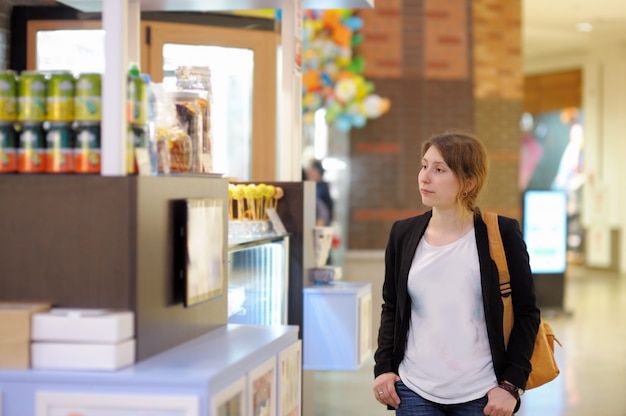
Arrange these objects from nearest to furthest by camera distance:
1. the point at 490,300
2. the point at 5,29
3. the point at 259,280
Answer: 1. the point at 490,300
2. the point at 259,280
3. the point at 5,29

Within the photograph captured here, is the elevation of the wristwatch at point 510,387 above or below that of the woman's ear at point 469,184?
below

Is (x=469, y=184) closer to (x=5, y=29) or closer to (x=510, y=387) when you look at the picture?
(x=510, y=387)

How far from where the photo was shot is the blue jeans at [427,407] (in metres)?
2.78

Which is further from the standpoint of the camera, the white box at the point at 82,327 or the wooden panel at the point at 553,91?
the wooden panel at the point at 553,91

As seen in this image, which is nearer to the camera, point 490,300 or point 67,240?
point 67,240

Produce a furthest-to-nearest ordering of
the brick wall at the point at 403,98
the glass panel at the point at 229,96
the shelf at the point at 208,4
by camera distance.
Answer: the brick wall at the point at 403,98 < the glass panel at the point at 229,96 < the shelf at the point at 208,4

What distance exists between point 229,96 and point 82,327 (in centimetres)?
455

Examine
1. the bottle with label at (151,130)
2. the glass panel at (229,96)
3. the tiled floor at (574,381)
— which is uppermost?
the glass panel at (229,96)

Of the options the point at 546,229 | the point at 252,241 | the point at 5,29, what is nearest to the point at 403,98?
the point at 546,229

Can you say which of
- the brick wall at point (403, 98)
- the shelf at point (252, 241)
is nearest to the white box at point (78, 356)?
the shelf at point (252, 241)

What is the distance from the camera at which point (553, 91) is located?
65.3 ft

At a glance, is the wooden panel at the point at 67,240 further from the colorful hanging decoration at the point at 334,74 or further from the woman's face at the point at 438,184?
the colorful hanging decoration at the point at 334,74

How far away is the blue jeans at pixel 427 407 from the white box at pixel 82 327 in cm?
81

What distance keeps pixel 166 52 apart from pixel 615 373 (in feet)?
13.0
